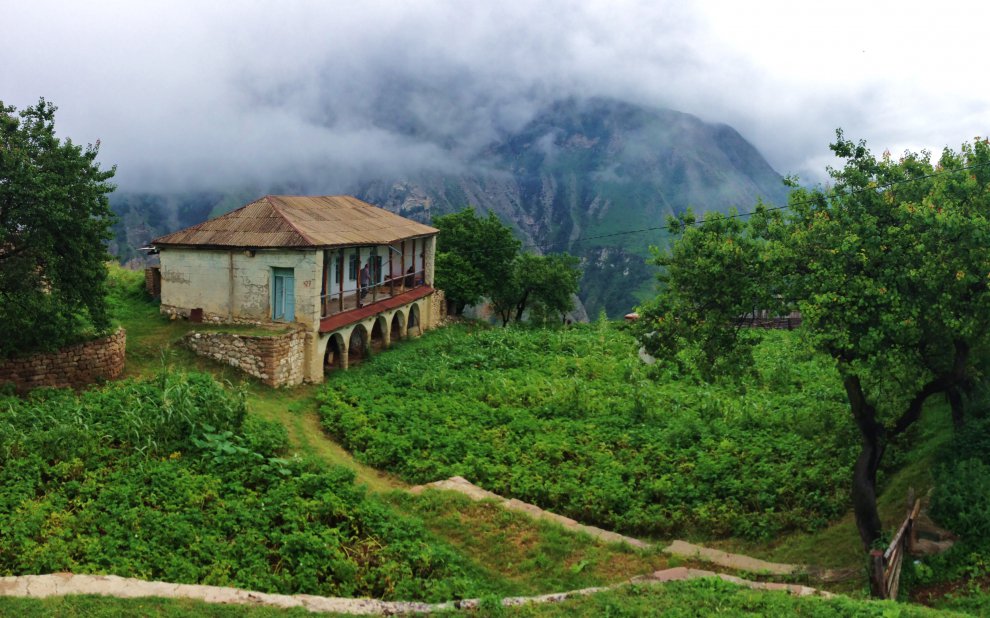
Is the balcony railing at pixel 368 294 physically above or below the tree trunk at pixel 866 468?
above

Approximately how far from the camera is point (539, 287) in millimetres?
45156

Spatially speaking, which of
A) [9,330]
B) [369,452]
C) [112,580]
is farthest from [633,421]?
[9,330]

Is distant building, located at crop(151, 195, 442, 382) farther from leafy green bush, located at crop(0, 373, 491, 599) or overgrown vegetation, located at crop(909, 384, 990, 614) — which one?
overgrown vegetation, located at crop(909, 384, 990, 614)

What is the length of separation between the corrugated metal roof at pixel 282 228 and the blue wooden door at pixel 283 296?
3.60 feet

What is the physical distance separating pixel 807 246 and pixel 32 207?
16.0 m

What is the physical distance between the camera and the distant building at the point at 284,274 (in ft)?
78.9

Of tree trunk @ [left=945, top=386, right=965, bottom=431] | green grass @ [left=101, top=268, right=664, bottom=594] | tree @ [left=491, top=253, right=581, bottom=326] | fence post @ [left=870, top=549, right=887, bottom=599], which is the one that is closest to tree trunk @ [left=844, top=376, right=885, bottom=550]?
fence post @ [left=870, top=549, right=887, bottom=599]

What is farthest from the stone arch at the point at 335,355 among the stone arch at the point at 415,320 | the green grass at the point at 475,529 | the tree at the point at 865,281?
the tree at the point at 865,281

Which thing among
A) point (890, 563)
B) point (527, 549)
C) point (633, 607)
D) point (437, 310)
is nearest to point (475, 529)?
point (527, 549)

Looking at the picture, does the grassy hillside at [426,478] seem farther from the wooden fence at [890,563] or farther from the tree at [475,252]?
the tree at [475,252]

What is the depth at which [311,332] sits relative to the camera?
24.0 m

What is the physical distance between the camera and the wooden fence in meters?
10.3

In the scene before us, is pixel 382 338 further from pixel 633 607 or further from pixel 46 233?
pixel 633 607

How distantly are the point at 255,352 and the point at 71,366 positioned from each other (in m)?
4.92
